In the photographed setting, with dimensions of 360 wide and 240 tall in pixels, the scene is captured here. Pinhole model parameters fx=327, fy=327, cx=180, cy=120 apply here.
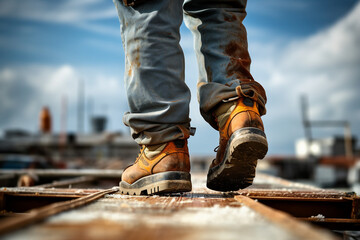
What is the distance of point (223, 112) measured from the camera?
5.11 ft

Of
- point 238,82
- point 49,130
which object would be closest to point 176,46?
point 238,82

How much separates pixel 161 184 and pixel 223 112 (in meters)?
0.45

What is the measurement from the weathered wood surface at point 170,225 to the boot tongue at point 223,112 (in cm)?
59

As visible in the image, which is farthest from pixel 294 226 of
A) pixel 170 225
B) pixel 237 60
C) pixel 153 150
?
pixel 237 60

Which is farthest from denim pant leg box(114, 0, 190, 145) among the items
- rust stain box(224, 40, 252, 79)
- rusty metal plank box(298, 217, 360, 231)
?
rusty metal plank box(298, 217, 360, 231)

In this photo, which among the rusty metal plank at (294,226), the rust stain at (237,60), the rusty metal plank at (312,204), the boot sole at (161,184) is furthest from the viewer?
the rust stain at (237,60)

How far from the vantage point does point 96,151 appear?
16484 mm

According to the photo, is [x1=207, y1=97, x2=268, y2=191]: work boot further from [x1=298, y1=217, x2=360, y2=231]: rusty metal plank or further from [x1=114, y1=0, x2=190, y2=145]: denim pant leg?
[x1=298, y1=217, x2=360, y2=231]: rusty metal plank

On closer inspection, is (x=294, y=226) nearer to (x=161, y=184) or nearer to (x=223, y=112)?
(x=161, y=184)

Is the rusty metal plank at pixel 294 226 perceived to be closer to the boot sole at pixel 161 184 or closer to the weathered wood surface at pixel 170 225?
the weathered wood surface at pixel 170 225

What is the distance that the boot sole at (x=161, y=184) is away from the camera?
4.58 ft

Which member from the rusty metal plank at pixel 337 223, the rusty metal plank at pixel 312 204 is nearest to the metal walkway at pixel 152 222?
the rusty metal plank at pixel 312 204

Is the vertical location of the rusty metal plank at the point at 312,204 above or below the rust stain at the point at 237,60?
below

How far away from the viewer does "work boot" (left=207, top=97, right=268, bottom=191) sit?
142 cm
